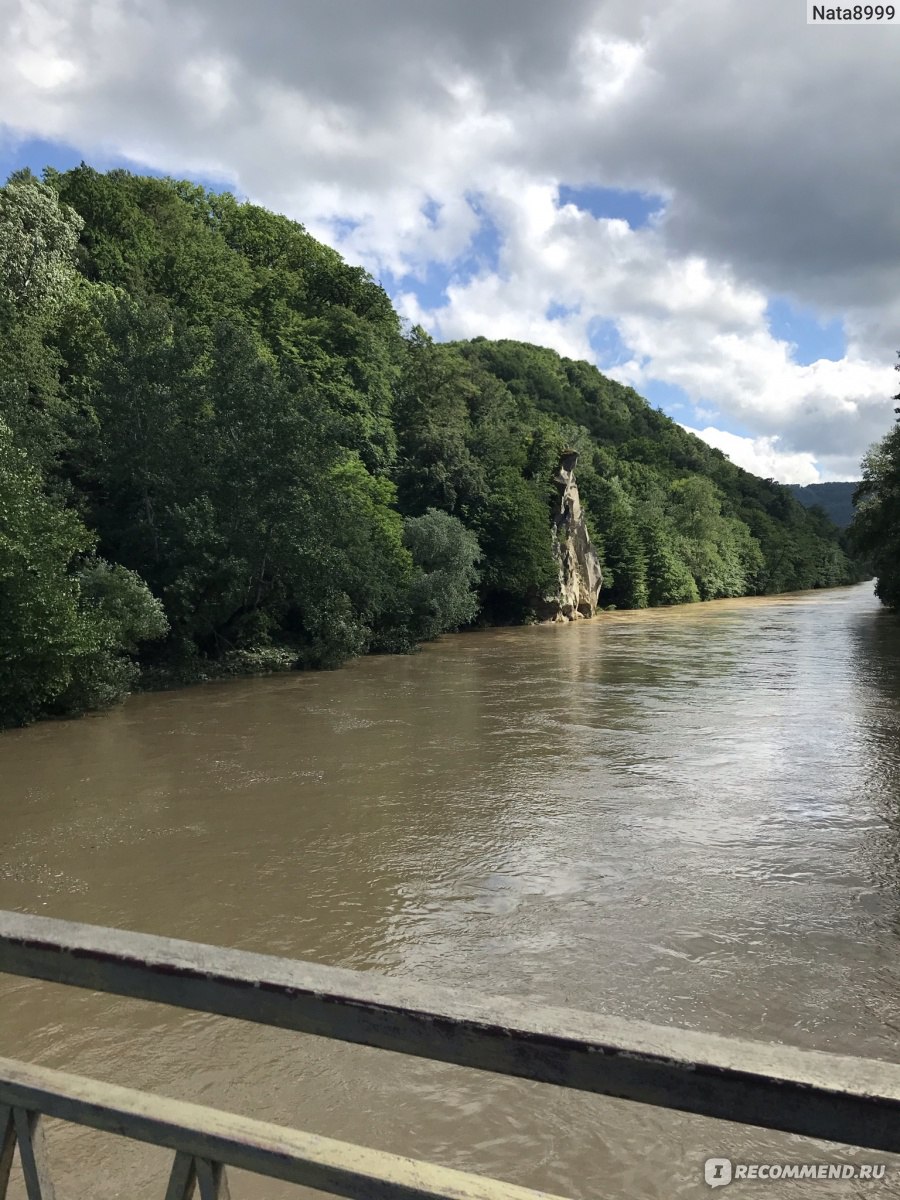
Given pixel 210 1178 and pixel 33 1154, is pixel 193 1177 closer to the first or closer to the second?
pixel 210 1178

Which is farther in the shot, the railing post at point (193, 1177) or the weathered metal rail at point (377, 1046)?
the railing post at point (193, 1177)

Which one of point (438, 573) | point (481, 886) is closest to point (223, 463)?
point (438, 573)

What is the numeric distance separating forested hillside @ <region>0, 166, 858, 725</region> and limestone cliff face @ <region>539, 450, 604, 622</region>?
138 cm

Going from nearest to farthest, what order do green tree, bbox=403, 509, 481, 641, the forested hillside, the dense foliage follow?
the forested hillside → green tree, bbox=403, 509, 481, 641 → the dense foliage

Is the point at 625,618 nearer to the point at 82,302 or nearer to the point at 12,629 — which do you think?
the point at 82,302

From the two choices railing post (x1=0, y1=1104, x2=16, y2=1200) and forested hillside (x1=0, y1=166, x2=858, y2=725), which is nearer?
railing post (x1=0, y1=1104, x2=16, y2=1200)

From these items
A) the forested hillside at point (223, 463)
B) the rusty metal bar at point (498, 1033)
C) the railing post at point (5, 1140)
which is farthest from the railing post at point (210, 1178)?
the forested hillside at point (223, 463)

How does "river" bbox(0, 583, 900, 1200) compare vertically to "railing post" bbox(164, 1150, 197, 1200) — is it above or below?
below

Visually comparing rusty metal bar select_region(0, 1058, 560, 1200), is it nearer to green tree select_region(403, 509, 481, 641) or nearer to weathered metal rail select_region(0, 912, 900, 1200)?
weathered metal rail select_region(0, 912, 900, 1200)

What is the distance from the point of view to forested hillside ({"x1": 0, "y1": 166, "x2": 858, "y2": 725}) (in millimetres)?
19688

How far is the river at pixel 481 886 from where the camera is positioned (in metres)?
4.87

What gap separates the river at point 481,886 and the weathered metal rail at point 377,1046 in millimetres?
3073

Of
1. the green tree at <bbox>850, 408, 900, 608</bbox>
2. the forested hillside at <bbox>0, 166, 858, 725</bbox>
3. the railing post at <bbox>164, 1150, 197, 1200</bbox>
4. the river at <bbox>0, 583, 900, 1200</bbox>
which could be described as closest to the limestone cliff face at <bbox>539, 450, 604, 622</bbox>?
the forested hillside at <bbox>0, 166, 858, 725</bbox>

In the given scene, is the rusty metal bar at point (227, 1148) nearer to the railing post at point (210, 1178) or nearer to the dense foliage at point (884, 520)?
the railing post at point (210, 1178)
